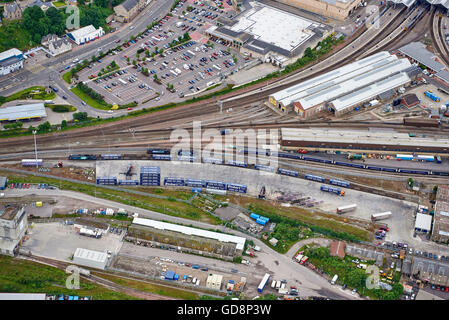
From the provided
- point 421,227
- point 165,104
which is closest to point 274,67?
point 165,104

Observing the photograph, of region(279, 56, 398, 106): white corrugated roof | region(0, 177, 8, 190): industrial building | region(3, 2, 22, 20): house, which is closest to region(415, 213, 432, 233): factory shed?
region(279, 56, 398, 106): white corrugated roof

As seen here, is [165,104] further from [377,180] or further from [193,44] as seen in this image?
[377,180]

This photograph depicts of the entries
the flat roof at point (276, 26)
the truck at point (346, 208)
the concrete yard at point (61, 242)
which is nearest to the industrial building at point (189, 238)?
the concrete yard at point (61, 242)

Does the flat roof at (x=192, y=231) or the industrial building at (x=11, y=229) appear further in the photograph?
the flat roof at (x=192, y=231)

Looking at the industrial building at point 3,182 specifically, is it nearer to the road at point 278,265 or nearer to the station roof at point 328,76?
the road at point 278,265

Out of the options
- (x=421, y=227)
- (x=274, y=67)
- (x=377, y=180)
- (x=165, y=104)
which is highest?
(x=274, y=67)

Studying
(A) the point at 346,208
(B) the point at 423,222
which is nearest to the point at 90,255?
(A) the point at 346,208
